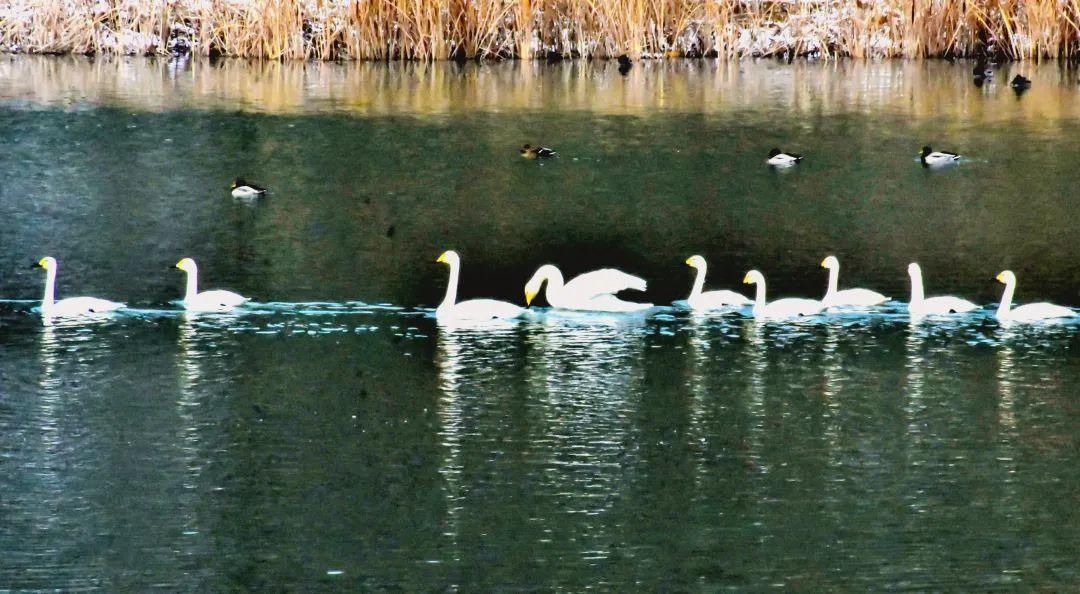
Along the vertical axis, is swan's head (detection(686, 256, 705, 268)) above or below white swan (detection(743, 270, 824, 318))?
above

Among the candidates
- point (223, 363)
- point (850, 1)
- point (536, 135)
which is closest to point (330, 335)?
point (223, 363)

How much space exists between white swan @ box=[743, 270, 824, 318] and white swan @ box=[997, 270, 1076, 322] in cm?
146

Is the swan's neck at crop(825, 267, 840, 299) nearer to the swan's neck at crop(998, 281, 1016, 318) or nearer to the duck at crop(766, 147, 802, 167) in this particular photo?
the swan's neck at crop(998, 281, 1016, 318)

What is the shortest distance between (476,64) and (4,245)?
1732cm

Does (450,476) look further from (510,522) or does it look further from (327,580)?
(327,580)

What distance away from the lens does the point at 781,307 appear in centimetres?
1527

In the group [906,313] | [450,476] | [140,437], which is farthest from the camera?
[906,313]

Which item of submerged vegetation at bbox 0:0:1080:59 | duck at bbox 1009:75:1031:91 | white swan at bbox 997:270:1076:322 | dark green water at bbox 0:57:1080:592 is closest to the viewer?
dark green water at bbox 0:57:1080:592

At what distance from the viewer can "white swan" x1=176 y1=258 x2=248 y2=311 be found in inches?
603

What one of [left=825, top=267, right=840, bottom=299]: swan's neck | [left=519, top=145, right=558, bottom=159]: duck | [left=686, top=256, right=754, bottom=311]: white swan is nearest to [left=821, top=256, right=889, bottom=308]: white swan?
[left=825, top=267, right=840, bottom=299]: swan's neck

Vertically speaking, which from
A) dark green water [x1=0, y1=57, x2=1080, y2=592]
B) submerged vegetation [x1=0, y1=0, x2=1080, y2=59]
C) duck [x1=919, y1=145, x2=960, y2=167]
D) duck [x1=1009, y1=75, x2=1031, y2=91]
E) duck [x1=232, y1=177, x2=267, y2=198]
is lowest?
dark green water [x1=0, y1=57, x2=1080, y2=592]

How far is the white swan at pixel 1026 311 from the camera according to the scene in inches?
587

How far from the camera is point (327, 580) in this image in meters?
8.81

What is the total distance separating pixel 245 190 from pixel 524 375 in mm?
9382
